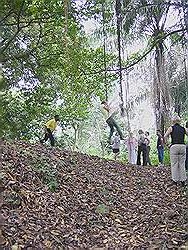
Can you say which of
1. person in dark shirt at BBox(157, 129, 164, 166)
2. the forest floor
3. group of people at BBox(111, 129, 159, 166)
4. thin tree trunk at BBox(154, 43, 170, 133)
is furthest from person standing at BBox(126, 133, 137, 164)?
the forest floor

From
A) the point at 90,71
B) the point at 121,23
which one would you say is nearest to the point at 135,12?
the point at 121,23

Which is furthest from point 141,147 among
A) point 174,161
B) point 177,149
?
point 177,149

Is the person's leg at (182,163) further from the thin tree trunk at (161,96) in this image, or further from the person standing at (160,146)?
the thin tree trunk at (161,96)

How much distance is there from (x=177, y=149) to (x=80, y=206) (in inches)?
54.0

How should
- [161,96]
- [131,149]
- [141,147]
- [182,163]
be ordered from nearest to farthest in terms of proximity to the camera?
[182,163]
[141,147]
[161,96]
[131,149]

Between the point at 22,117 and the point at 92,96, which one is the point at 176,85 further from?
the point at 22,117

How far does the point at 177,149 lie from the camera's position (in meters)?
5.33

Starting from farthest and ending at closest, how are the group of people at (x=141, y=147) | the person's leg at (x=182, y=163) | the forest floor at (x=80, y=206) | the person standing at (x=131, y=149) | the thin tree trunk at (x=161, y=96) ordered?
the person standing at (x=131, y=149)
the thin tree trunk at (x=161, y=96)
the group of people at (x=141, y=147)
the person's leg at (x=182, y=163)
the forest floor at (x=80, y=206)

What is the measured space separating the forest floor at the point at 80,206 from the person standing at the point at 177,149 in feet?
0.65

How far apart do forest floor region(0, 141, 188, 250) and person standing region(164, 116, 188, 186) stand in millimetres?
197

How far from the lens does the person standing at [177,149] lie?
519 cm

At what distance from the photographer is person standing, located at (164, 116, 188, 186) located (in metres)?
5.19

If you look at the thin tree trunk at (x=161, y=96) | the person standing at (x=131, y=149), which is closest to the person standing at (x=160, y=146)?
the thin tree trunk at (x=161, y=96)

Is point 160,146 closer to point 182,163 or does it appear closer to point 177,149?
point 182,163
